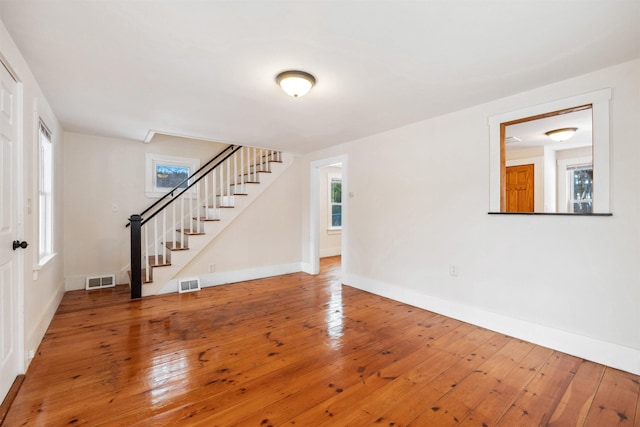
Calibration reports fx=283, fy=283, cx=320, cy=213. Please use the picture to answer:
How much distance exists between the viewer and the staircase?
4059 millimetres

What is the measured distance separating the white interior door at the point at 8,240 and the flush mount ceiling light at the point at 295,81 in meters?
1.79

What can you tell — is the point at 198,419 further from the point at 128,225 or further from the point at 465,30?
the point at 128,225

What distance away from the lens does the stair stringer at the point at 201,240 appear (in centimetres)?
410

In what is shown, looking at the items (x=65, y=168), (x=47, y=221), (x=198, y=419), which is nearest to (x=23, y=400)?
(x=198, y=419)

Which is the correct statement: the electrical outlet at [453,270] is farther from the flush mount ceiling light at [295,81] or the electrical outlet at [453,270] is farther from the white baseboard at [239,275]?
the white baseboard at [239,275]

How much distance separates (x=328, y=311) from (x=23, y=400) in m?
2.62

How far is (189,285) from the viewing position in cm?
438

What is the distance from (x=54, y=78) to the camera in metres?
2.45

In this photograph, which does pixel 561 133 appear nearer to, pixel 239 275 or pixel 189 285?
pixel 239 275

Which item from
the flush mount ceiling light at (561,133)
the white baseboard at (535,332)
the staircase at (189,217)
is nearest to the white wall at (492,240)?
the white baseboard at (535,332)

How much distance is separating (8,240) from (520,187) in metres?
7.04

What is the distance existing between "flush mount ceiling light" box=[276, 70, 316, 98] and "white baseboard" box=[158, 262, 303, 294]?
3.44m

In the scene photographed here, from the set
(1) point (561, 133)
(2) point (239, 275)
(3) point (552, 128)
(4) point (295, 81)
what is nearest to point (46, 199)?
(2) point (239, 275)

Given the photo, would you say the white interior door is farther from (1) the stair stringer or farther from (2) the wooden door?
(2) the wooden door
